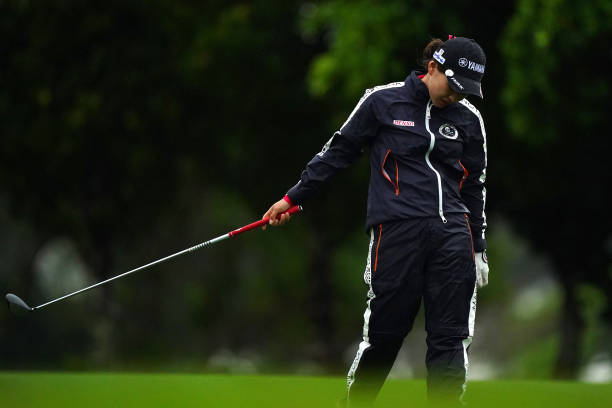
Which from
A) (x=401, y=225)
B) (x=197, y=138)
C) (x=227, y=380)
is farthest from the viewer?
(x=197, y=138)

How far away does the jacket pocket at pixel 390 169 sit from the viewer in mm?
6613

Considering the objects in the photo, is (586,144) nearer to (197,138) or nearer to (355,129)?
(197,138)

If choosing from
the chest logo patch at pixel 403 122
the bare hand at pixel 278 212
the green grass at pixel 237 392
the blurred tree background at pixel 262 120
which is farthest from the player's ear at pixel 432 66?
the blurred tree background at pixel 262 120

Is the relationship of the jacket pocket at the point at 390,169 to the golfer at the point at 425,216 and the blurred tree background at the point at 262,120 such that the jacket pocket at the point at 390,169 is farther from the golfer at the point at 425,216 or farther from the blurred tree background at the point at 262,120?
the blurred tree background at the point at 262,120

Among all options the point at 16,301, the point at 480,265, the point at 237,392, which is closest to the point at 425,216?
the point at 480,265

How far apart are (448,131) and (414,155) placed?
0.76 ft

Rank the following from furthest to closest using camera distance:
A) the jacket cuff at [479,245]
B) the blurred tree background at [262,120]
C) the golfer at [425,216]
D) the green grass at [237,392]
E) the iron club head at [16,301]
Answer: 1. the blurred tree background at [262,120]
2. the iron club head at [16,301]
3. the green grass at [237,392]
4. the jacket cuff at [479,245]
5. the golfer at [425,216]

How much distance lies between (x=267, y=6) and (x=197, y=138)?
2982 mm

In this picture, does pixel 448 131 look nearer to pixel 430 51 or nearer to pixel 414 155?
pixel 414 155

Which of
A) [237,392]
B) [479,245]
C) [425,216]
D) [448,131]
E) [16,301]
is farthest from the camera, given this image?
[237,392]

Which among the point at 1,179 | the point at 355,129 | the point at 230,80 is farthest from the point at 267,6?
the point at 355,129

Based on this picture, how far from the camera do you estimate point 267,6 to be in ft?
75.4

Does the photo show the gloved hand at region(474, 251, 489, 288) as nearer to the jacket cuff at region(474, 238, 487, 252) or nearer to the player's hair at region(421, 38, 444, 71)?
the jacket cuff at region(474, 238, 487, 252)

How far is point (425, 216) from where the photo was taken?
6496mm
